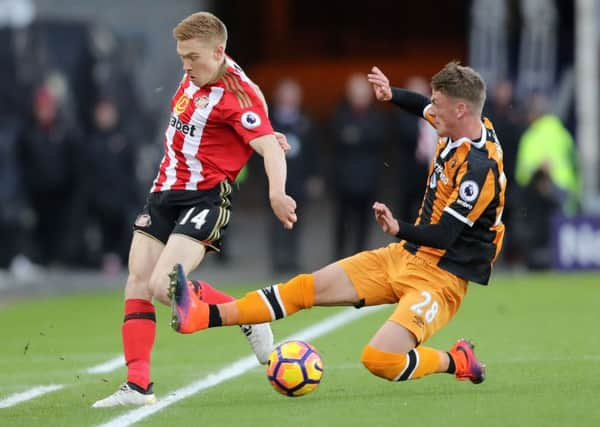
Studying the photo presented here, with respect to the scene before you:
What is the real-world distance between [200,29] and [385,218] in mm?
1516

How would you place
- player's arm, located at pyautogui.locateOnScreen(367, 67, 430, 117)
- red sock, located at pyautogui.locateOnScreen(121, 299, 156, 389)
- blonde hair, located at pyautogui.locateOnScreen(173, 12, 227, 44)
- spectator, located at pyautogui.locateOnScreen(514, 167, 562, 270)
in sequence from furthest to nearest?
spectator, located at pyautogui.locateOnScreen(514, 167, 562, 270), player's arm, located at pyautogui.locateOnScreen(367, 67, 430, 117), blonde hair, located at pyautogui.locateOnScreen(173, 12, 227, 44), red sock, located at pyautogui.locateOnScreen(121, 299, 156, 389)

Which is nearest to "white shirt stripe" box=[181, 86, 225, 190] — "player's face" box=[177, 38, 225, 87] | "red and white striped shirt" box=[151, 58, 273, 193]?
"red and white striped shirt" box=[151, 58, 273, 193]

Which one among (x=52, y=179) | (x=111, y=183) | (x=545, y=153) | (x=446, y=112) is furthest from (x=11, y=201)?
(x=446, y=112)

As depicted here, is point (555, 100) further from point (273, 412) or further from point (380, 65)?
point (273, 412)

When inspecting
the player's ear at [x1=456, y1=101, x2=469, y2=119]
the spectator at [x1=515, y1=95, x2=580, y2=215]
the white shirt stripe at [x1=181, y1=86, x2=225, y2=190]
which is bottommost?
the spectator at [x1=515, y1=95, x2=580, y2=215]

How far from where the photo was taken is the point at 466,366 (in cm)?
839

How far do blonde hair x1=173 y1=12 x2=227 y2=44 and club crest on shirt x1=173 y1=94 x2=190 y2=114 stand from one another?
0.41m

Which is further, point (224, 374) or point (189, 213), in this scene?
point (224, 374)

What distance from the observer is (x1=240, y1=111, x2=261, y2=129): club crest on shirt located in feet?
27.6

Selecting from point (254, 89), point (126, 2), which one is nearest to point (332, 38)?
point (126, 2)

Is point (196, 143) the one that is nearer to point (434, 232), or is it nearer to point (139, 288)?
point (139, 288)

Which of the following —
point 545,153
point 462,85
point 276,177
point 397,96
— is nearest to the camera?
point 276,177

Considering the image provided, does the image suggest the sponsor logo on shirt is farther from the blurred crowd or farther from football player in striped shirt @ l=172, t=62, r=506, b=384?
the blurred crowd

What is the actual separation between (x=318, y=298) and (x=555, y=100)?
13861mm
